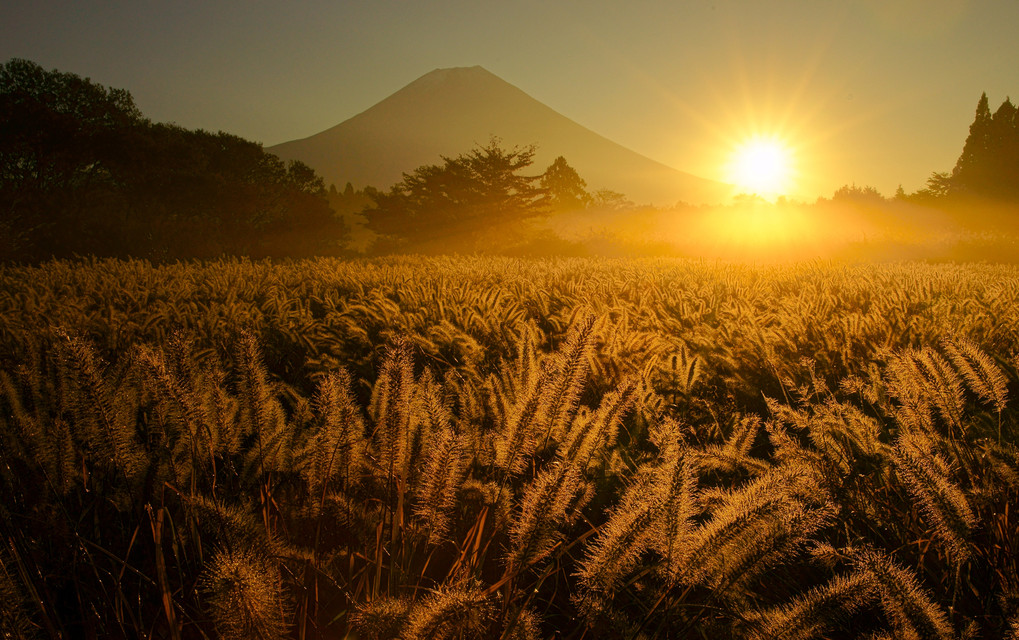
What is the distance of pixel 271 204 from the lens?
965 inches

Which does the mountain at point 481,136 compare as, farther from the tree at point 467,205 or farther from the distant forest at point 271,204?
the tree at point 467,205

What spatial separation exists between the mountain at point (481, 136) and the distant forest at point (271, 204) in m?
132

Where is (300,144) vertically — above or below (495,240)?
above

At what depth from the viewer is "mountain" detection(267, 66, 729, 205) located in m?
164

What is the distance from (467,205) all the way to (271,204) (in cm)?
971

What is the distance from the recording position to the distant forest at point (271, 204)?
16828mm

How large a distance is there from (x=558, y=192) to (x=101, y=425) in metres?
55.2

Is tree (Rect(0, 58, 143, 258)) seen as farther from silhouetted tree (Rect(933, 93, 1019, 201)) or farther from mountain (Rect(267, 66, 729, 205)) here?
mountain (Rect(267, 66, 729, 205))

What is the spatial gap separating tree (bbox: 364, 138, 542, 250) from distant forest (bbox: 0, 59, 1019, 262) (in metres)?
0.07

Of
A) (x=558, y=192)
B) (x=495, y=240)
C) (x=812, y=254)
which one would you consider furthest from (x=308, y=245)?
Answer: (x=558, y=192)

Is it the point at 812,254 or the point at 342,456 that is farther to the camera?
the point at 812,254

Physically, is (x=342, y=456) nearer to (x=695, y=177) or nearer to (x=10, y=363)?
(x=10, y=363)

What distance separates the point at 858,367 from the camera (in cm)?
221

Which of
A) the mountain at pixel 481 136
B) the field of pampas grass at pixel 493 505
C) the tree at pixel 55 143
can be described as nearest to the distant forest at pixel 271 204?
the tree at pixel 55 143
